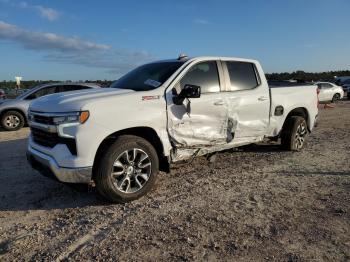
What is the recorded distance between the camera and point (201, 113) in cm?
601

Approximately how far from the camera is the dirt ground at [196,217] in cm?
386

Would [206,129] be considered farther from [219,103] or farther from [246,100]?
[246,100]

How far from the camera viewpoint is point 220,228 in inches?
172

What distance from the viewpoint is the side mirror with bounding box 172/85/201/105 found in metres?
5.59

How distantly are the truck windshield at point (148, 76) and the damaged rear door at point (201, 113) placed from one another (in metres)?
0.24

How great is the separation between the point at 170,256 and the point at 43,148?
8.01 ft

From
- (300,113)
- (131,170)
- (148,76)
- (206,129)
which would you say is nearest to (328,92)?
(300,113)

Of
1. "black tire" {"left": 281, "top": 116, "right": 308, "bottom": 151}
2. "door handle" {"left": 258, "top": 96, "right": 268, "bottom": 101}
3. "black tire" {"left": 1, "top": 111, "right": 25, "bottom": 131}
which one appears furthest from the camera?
"black tire" {"left": 1, "top": 111, "right": 25, "bottom": 131}

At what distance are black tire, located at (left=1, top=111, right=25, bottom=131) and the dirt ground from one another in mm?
6398

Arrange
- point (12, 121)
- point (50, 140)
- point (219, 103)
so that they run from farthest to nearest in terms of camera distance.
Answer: point (12, 121)
point (219, 103)
point (50, 140)

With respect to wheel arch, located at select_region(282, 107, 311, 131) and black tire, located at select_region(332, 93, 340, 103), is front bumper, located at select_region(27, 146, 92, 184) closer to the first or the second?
wheel arch, located at select_region(282, 107, 311, 131)

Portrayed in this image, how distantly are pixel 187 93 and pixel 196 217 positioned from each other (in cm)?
181

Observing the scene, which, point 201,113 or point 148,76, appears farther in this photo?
point 148,76

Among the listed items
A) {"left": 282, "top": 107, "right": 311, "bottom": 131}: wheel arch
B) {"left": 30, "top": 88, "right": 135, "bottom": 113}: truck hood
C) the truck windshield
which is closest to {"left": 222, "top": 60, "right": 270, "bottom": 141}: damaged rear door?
the truck windshield
